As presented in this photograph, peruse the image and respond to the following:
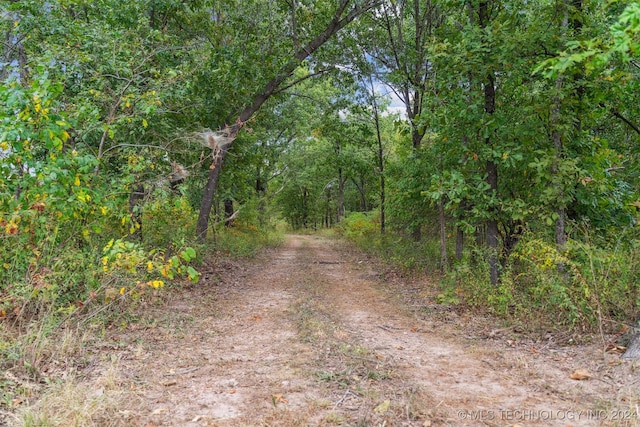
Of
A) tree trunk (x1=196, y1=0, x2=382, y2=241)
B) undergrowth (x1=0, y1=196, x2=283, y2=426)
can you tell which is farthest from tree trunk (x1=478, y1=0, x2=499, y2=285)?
undergrowth (x1=0, y1=196, x2=283, y2=426)

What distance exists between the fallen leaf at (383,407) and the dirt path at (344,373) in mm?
11

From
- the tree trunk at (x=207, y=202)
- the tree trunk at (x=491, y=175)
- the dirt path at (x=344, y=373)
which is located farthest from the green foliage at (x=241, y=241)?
the tree trunk at (x=491, y=175)

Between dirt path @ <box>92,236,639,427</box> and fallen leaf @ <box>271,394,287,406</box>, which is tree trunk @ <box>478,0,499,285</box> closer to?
dirt path @ <box>92,236,639,427</box>

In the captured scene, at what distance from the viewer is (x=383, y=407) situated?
10.5ft

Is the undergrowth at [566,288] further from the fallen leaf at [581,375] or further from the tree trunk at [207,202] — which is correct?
the tree trunk at [207,202]

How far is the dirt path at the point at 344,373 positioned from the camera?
312 centimetres

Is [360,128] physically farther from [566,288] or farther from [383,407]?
[383,407]

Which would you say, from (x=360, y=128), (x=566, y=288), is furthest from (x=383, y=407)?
(x=360, y=128)

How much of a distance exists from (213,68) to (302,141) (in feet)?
53.8

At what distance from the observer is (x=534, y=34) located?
5.64 m

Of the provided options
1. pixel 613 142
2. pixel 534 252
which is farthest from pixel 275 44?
pixel 613 142

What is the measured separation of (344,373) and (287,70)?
26.9 ft

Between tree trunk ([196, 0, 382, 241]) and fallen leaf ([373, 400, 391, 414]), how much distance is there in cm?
703

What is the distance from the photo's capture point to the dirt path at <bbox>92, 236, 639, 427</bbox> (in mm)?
3121
